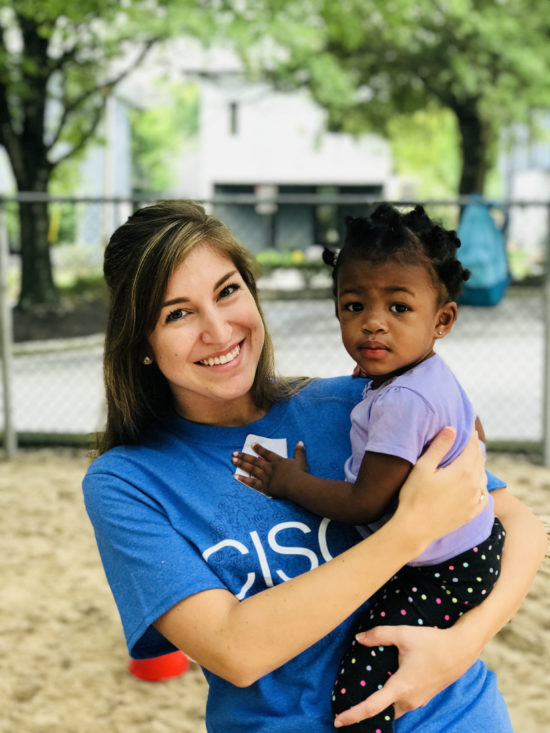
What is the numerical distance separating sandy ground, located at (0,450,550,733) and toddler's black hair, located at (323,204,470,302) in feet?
2.83

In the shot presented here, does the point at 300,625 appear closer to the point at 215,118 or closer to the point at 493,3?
the point at 493,3

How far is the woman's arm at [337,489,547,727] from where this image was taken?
137 cm

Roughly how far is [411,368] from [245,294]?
0.37 meters

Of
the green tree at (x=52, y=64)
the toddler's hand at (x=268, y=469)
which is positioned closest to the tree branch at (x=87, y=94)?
the green tree at (x=52, y=64)

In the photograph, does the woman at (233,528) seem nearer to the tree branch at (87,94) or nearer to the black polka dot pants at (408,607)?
the black polka dot pants at (408,607)

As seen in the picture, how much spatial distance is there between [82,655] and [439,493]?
8.09 feet

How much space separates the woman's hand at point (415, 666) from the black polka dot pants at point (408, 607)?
0.9 inches

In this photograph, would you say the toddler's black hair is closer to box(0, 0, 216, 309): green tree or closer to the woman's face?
the woman's face

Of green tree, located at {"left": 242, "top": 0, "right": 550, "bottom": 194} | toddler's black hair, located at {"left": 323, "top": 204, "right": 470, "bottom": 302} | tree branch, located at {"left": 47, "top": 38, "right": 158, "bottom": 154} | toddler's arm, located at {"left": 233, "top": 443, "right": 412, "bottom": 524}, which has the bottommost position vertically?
toddler's arm, located at {"left": 233, "top": 443, "right": 412, "bottom": 524}

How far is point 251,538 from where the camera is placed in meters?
1.48

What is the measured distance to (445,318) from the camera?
157 centimetres

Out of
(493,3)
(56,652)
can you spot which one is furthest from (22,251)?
(493,3)

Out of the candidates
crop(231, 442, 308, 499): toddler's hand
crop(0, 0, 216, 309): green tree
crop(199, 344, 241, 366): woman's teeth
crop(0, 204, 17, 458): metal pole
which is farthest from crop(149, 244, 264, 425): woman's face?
crop(0, 0, 216, 309): green tree

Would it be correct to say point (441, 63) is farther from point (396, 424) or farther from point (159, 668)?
point (396, 424)
